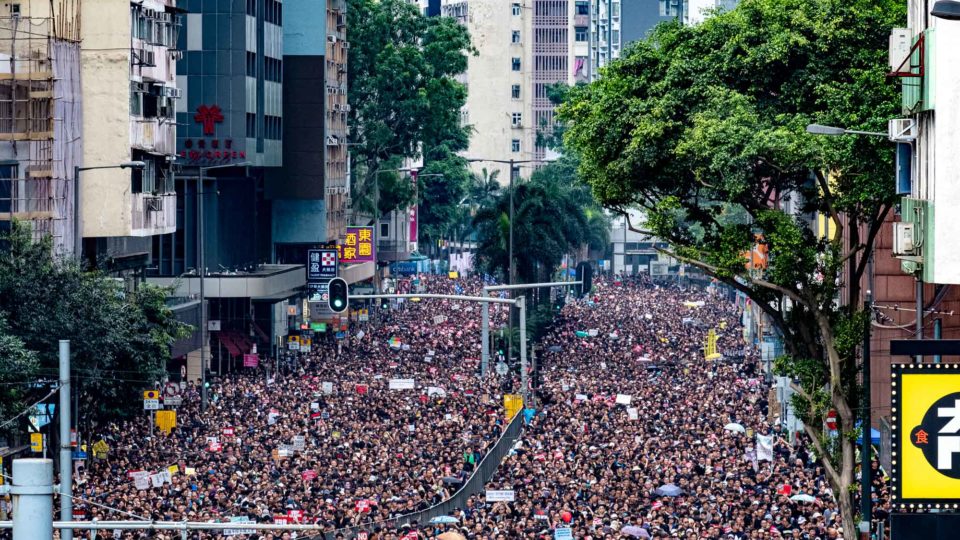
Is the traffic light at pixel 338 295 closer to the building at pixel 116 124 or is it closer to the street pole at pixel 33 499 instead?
the building at pixel 116 124

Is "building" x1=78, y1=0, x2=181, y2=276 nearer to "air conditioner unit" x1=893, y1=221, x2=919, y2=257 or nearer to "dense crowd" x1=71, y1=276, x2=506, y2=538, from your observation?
"dense crowd" x1=71, y1=276, x2=506, y2=538

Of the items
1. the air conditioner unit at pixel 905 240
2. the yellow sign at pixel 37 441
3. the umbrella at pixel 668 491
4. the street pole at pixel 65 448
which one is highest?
the air conditioner unit at pixel 905 240

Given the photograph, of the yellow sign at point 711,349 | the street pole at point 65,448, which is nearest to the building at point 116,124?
the yellow sign at point 711,349

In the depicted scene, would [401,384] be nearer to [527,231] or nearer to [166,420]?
[166,420]

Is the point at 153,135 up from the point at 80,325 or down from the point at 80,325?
up

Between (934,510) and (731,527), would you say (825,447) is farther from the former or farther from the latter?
(934,510)

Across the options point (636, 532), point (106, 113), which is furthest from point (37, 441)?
point (106, 113)
